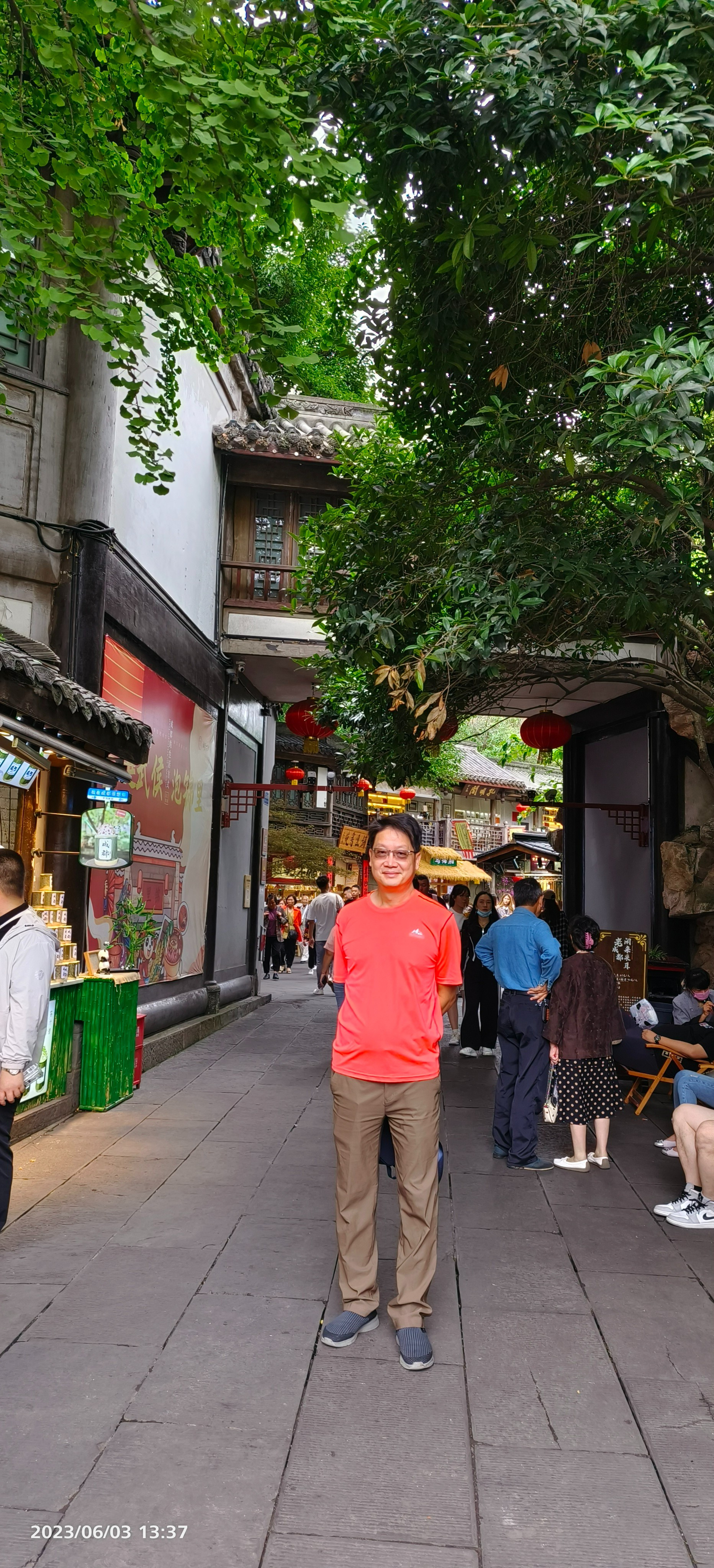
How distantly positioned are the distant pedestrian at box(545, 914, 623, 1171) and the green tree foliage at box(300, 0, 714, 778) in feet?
6.62

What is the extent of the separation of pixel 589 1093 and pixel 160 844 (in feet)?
18.8

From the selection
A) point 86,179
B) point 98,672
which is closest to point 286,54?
point 86,179

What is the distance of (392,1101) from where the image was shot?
3904mm

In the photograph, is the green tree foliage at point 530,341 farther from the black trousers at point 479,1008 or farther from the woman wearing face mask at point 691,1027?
the black trousers at point 479,1008

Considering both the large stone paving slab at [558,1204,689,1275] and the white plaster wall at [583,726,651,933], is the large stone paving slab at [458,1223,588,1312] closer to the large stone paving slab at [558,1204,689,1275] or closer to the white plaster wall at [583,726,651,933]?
the large stone paving slab at [558,1204,689,1275]

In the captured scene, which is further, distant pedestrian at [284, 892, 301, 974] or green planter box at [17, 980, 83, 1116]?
distant pedestrian at [284, 892, 301, 974]

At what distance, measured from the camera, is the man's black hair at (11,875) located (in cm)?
455

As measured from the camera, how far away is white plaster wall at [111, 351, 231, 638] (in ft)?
30.7

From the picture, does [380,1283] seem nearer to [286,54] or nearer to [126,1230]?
[126,1230]

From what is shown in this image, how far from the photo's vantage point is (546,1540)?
8.81 feet

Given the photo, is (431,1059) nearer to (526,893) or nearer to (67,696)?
(526,893)

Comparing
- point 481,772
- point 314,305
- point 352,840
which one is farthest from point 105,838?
point 481,772

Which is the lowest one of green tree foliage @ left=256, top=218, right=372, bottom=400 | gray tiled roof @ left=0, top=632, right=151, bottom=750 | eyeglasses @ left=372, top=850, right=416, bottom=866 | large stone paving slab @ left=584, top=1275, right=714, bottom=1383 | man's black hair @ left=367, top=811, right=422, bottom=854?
large stone paving slab @ left=584, top=1275, right=714, bottom=1383

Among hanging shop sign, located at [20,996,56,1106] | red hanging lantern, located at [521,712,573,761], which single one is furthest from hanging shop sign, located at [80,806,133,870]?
red hanging lantern, located at [521,712,573,761]
